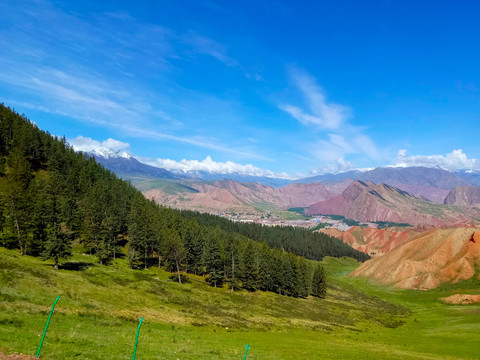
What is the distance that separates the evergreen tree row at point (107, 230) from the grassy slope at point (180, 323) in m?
10.4

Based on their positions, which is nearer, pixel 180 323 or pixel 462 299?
pixel 180 323

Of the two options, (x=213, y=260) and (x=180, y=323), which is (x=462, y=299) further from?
(x=180, y=323)

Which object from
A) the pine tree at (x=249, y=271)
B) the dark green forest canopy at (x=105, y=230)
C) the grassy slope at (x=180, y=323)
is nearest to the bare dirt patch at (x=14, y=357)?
the grassy slope at (x=180, y=323)

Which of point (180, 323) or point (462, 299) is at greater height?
point (180, 323)

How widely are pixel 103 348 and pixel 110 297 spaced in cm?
3078

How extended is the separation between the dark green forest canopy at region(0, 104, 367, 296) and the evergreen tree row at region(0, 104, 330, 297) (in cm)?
21

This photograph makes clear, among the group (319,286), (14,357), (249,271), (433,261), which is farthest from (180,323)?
(433,261)

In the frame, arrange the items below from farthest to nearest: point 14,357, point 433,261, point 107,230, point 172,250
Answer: point 433,261, point 172,250, point 107,230, point 14,357

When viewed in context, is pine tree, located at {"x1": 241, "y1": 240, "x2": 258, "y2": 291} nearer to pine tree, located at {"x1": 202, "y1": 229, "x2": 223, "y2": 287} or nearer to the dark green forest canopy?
the dark green forest canopy

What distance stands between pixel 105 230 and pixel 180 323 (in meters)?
61.4

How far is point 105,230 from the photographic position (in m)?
94.1

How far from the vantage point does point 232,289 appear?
97.1m

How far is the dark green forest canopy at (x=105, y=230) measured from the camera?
71.1 m

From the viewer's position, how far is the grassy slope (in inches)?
1001
